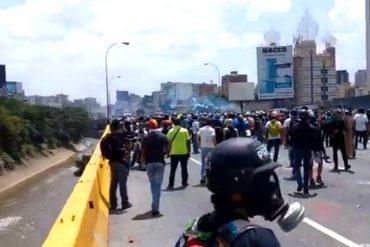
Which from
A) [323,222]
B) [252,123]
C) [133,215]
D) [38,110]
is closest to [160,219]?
[133,215]

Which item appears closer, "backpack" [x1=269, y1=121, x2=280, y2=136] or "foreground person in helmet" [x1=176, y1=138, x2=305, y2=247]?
"foreground person in helmet" [x1=176, y1=138, x2=305, y2=247]

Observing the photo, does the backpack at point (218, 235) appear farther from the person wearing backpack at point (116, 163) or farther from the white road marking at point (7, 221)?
the white road marking at point (7, 221)

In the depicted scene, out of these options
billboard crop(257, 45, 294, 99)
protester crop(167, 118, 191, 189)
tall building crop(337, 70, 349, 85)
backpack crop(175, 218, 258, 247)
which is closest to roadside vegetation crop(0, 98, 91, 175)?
billboard crop(257, 45, 294, 99)

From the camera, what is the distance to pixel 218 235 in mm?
2543

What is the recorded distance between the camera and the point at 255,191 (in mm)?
2615

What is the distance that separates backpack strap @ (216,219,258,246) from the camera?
2.45 meters

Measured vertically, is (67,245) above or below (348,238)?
above

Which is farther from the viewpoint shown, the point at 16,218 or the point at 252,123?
the point at 252,123

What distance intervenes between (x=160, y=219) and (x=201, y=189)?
14.1ft

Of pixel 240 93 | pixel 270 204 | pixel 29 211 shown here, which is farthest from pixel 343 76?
pixel 270 204

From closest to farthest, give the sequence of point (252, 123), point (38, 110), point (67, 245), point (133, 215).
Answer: point (67, 245) < point (133, 215) < point (252, 123) < point (38, 110)

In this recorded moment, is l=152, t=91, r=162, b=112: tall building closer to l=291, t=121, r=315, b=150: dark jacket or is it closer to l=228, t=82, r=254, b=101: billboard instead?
l=228, t=82, r=254, b=101: billboard

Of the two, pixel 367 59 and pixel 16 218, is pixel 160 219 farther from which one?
pixel 367 59

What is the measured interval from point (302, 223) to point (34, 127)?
60817mm
